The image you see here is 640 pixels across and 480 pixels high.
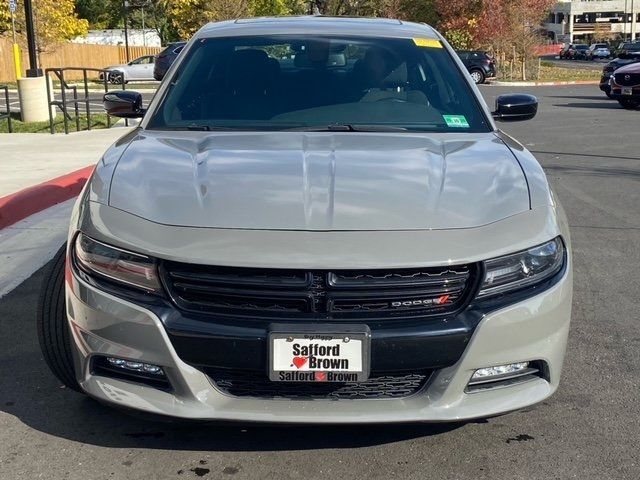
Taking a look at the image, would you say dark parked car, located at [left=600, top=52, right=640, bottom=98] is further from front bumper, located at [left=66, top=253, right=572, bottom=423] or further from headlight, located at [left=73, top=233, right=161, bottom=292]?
headlight, located at [left=73, top=233, right=161, bottom=292]

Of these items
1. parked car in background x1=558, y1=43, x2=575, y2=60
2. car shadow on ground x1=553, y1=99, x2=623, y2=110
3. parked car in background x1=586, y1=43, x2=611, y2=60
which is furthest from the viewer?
parked car in background x1=558, y1=43, x2=575, y2=60

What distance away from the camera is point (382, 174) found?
331 centimetres

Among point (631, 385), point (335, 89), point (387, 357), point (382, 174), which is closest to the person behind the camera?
point (387, 357)

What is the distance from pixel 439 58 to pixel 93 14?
246 ft

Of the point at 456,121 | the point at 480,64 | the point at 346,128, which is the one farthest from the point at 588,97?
the point at 346,128

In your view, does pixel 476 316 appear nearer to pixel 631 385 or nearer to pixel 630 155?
pixel 631 385

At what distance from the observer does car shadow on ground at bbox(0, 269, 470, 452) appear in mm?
3311

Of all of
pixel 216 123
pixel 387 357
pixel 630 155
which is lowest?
pixel 630 155

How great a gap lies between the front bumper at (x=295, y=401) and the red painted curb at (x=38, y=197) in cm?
494

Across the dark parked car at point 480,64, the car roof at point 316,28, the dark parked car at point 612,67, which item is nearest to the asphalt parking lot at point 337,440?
the car roof at point 316,28

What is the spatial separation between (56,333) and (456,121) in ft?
7.01

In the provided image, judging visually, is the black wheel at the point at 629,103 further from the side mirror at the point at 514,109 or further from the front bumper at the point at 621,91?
the side mirror at the point at 514,109

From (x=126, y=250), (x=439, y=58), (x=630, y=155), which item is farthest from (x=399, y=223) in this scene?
(x=630, y=155)

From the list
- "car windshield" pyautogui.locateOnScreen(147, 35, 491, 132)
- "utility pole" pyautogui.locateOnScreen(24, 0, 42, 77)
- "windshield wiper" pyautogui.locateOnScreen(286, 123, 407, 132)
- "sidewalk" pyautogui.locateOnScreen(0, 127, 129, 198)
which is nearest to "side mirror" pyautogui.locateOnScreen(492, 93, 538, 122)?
"car windshield" pyautogui.locateOnScreen(147, 35, 491, 132)
